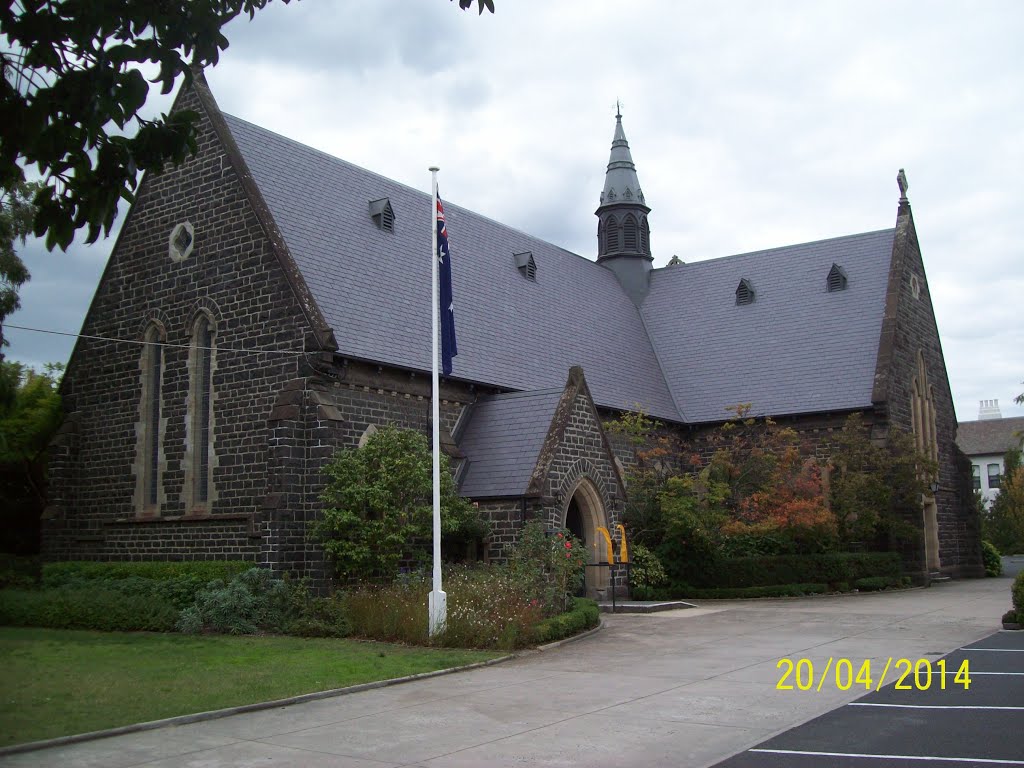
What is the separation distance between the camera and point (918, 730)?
8867 millimetres

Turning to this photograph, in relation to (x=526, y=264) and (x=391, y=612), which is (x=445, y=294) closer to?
(x=391, y=612)

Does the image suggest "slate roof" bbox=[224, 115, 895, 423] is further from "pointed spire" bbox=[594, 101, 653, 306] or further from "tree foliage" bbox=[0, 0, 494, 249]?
"tree foliage" bbox=[0, 0, 494, 249]

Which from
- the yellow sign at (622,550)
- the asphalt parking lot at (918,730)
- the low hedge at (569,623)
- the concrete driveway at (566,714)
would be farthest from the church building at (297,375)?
the asphalt parking lot at (918,730)

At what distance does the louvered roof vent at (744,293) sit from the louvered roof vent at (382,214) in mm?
15381

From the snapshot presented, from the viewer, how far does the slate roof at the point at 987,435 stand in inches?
Result: 3273

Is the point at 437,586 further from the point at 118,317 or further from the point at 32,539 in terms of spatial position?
the point at 32,539

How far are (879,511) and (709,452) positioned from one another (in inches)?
233

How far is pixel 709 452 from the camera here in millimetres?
32812

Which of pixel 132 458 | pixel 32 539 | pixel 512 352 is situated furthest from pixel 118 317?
pixel 512 352

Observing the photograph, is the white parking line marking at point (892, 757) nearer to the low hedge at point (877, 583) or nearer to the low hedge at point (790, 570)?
the low hedge at point (790, 570)

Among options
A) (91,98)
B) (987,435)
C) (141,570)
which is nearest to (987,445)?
(987,435)

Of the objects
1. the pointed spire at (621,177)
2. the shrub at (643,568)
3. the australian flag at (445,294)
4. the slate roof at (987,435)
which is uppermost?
the pointed spire at (621,177)

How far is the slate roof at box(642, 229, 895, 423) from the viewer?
32.0m

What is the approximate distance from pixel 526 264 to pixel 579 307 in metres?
2.76
